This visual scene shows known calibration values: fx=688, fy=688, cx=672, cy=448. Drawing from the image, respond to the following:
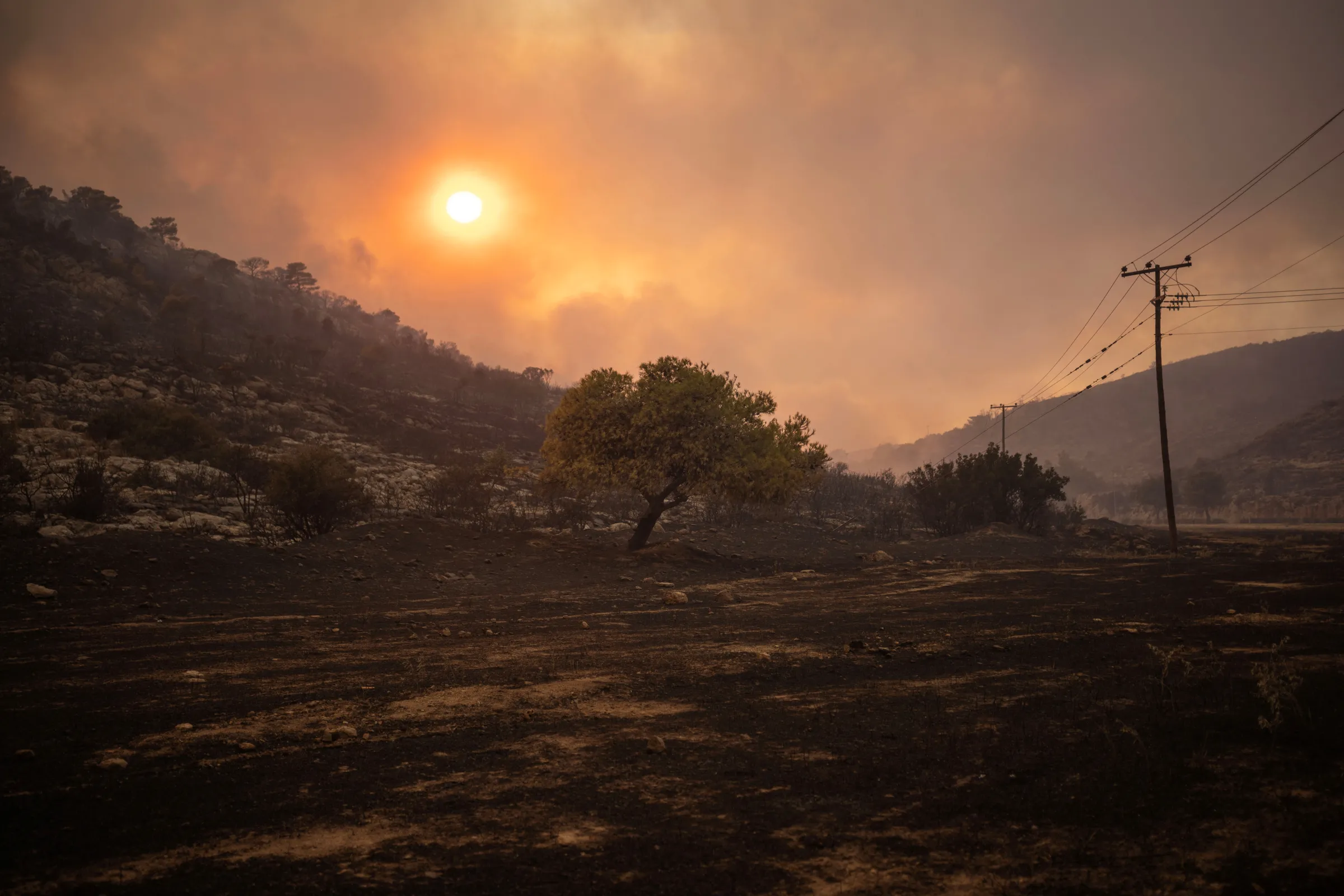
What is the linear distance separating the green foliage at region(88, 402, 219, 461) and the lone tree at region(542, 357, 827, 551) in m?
16.6

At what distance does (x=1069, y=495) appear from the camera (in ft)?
470

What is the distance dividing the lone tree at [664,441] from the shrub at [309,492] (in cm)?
674

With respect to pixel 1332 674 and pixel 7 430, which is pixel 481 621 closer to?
pixel 1332 674

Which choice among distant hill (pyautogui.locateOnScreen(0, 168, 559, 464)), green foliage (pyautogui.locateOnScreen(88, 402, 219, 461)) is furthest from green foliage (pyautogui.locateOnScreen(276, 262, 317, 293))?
green foliage (pyautogui.locateOnScreen(88, 402, 219, 461))

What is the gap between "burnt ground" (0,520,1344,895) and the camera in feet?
13.0

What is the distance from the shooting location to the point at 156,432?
28.7 meters

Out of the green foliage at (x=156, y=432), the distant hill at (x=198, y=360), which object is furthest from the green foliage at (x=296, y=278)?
the green foliage at (x=156, y=432)

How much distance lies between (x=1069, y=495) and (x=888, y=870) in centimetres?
16149

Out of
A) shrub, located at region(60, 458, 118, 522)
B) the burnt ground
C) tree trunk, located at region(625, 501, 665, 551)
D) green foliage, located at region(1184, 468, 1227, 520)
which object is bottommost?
the burnt ground

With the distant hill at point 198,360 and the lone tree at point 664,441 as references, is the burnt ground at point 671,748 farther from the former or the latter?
the distant hill at point 198,360

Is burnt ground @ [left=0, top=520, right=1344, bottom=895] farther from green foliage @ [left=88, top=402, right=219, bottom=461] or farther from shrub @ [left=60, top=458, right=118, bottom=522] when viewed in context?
green foliage @ [left=88, top=402, right=219, bottom=461]

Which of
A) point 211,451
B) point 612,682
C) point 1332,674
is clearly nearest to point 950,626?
point 1332,674

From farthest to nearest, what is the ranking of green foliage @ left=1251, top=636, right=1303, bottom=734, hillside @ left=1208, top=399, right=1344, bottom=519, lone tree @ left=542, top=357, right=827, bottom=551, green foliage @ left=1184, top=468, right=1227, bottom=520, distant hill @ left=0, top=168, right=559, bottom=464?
hillside @ left=1208, top=399, right=1344, bottom=519 → green foliage @ left=1184, top=468, right=1227, bottom=520 → distant hill @ left=0, top=168, right=559, bottom=464 → lone tree @ left=542, top=357, right=827, bottom=551 → green foliage @ left=1251, top=636, right=1303, bottom=734

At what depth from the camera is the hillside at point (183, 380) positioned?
28422 mm
